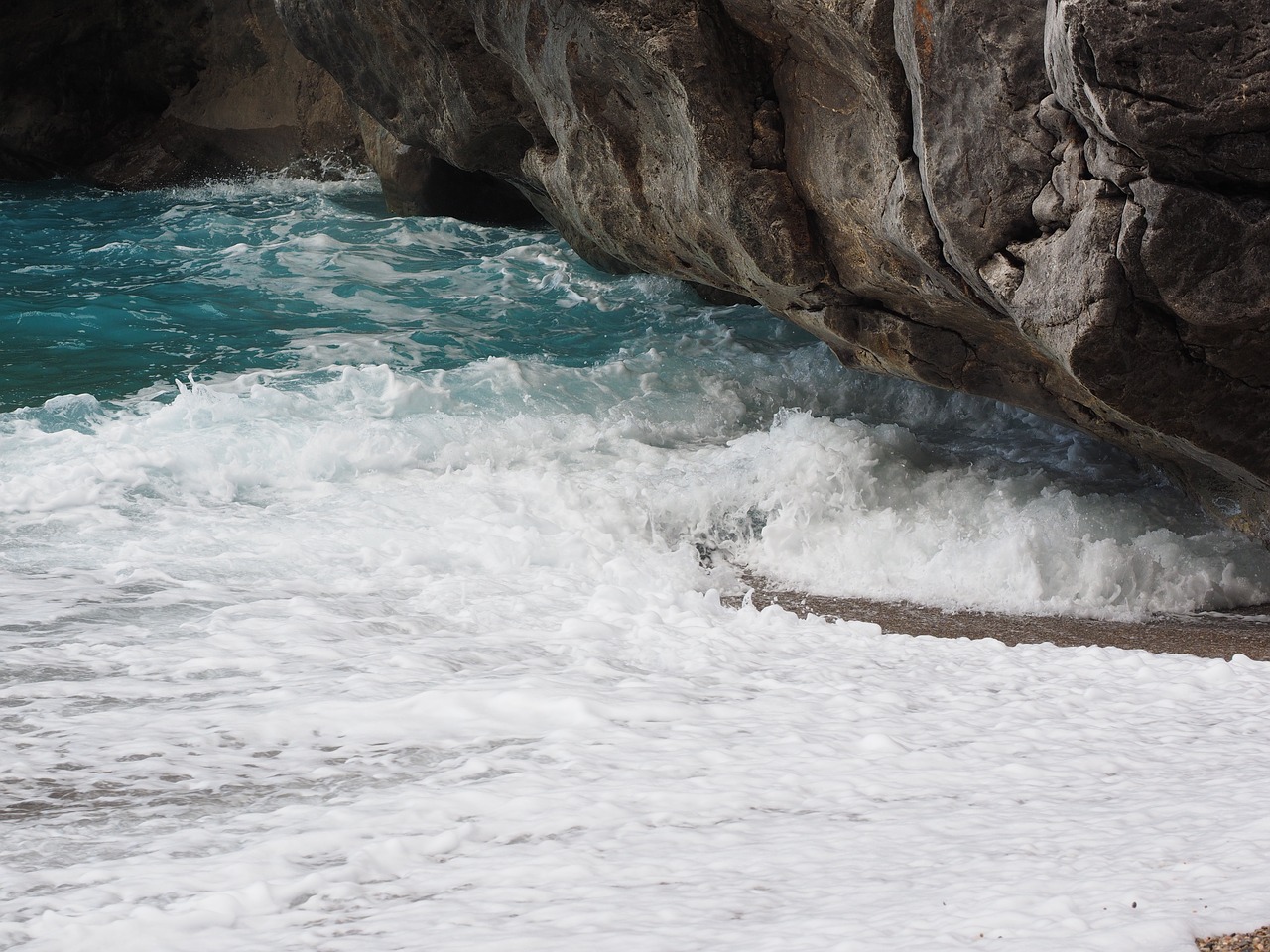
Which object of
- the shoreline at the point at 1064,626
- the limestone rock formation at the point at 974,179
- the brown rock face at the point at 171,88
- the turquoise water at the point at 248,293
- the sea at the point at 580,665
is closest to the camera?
the sea at the point at 580,665

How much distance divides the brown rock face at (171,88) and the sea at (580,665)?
7.10m

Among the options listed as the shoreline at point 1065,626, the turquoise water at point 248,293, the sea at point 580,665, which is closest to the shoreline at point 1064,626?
the shoreline at point 1065,626

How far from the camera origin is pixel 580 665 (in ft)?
12.7

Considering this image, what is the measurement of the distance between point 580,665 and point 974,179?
95.9 inches

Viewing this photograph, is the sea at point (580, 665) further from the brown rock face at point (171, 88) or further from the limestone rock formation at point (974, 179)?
the brown rock face at point (171, 88)

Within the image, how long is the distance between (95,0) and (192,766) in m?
15.8

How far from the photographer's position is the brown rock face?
615 inches

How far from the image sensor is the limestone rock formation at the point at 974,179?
383 centimetres

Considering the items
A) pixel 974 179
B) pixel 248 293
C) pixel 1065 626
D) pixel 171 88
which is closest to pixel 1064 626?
pixel 1065 626

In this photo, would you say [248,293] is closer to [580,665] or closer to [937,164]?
[937,164]

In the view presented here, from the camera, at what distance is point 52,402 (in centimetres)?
729

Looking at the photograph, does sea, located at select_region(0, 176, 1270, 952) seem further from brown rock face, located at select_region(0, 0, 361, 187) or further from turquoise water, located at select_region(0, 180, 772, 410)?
brown rock face, located at select_region(0, 0, 361, 187)

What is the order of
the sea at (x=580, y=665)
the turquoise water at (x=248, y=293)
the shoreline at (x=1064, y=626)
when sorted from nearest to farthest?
the sea at (x=580, y=665)
the shoreline at (x=1064, y=626)
the turquoise water at (x=248, y=293)

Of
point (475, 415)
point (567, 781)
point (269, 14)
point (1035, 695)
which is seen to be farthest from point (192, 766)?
point (269, 14)
